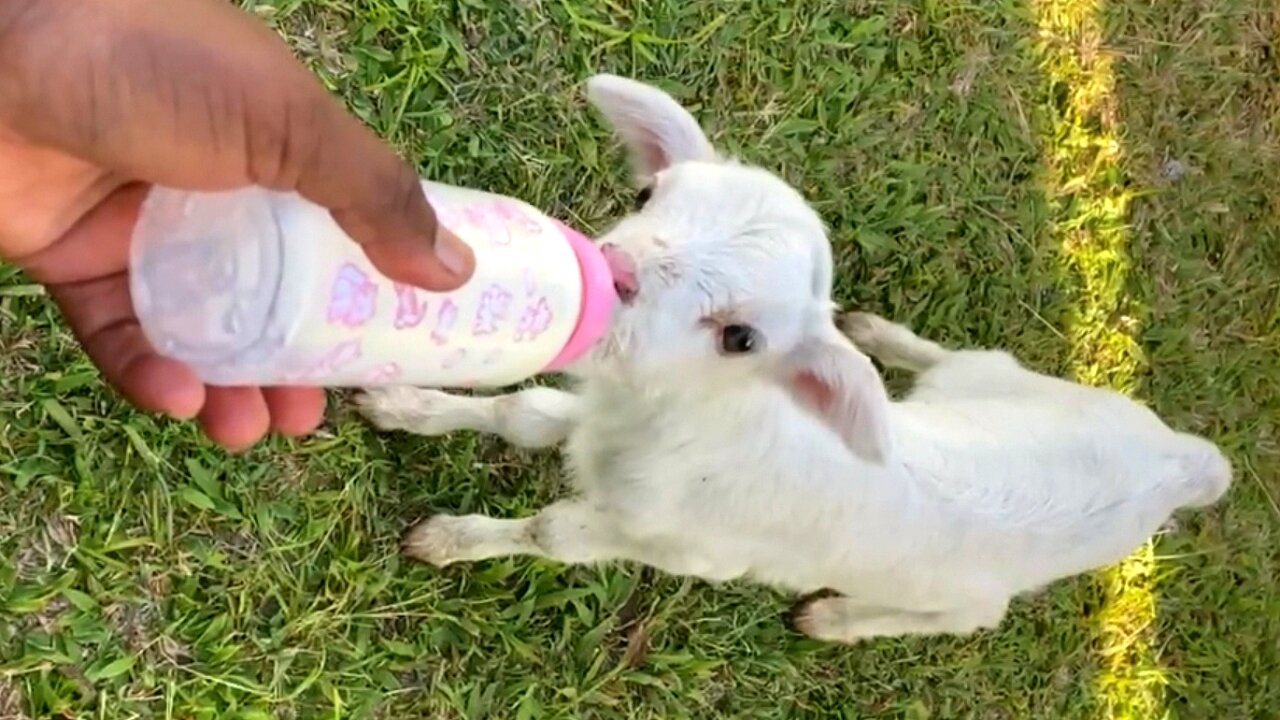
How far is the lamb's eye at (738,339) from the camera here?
346cm

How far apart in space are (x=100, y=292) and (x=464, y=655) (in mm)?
2089

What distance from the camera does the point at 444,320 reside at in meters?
2.51

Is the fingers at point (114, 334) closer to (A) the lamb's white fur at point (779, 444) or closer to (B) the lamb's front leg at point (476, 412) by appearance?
(A) the lamb's white fur at point (779, 444)

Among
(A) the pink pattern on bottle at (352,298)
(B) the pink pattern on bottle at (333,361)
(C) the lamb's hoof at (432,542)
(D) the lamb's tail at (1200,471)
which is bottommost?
(C) the lamb's hoof at (432,542)

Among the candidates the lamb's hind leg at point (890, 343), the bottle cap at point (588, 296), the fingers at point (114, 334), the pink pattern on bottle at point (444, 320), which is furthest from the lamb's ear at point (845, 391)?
the lamb's hind leg at point (890, 343)

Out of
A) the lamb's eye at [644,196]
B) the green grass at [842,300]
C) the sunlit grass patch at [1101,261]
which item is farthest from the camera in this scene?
the sunlit grass patch at [1101,261]

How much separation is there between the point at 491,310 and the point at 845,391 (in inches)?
43.7

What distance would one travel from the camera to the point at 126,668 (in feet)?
12.8

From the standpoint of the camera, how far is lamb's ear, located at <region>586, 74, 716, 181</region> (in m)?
3.72

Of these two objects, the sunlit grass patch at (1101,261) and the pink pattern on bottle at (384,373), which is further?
the sunlit grass patch at (1101,261)

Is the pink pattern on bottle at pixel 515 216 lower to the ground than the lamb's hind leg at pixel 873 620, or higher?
higher

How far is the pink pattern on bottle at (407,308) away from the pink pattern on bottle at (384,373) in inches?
3.2

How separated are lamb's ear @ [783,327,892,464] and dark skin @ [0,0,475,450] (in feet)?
3.96

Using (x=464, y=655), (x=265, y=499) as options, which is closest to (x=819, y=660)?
(x=464, y=655)
